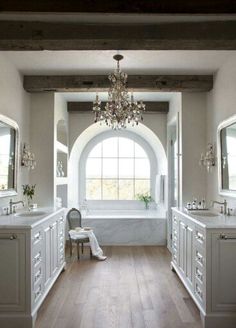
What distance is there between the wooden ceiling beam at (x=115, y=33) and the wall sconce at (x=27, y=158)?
77.7 inches

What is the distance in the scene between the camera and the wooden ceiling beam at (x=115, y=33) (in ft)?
10.7

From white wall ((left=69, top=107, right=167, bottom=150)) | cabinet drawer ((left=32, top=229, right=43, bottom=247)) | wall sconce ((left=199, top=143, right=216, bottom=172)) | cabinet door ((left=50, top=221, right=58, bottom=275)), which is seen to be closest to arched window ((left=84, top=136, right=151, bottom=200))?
white wall ((left=69, top=107, right=167, bottom=150))

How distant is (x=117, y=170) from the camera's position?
27.1ft

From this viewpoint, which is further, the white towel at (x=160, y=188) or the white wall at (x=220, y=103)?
the white towel at (x=160, y=188)

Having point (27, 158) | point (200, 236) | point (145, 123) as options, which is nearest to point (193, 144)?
point (145, 123)

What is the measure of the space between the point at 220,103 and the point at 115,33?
203cm

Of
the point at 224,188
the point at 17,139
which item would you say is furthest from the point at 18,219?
the point at 224,188

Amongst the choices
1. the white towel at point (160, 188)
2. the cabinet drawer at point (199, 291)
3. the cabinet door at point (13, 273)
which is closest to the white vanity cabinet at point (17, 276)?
the cabinet door at point (13, 273)

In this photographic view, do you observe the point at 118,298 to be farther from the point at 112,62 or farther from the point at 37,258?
the point at 112,62

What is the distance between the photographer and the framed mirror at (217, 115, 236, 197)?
13.5 ft

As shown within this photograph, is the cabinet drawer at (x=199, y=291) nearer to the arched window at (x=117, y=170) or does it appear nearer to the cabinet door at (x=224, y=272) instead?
the cabinet door at (x=224, y=272)
